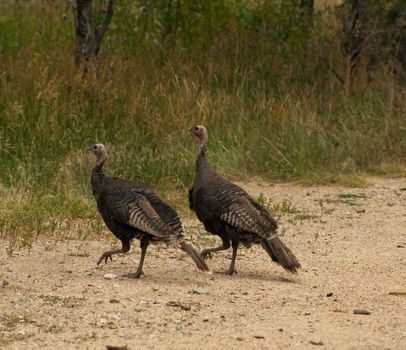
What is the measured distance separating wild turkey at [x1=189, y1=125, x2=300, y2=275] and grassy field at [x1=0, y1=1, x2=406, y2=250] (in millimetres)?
1411

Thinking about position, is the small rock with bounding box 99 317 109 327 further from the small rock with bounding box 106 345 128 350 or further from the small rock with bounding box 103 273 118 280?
the small rock with bounding box 103 273 118 280

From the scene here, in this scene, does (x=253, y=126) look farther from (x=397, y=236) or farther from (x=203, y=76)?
(x=397, y=236)

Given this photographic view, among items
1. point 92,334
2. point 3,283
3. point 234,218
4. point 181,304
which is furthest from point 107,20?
point 92,334

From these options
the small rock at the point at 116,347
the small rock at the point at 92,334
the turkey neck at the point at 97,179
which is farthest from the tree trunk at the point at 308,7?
the small rock at the point at 116,347

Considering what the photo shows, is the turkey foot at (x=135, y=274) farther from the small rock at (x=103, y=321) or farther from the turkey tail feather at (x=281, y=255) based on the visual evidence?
the small rock at (x=103, y=321)

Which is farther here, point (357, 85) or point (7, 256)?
point (357, 85)

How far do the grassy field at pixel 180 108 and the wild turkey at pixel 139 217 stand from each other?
1026 millimetres

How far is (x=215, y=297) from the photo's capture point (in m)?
7.05

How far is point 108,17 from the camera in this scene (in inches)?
480

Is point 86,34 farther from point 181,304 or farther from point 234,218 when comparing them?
point 181,304

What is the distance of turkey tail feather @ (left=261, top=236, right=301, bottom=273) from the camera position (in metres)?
7.43

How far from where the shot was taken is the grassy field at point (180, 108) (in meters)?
10.5

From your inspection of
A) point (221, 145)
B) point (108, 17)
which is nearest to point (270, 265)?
point (221, 145)

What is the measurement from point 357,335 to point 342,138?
5960mm
